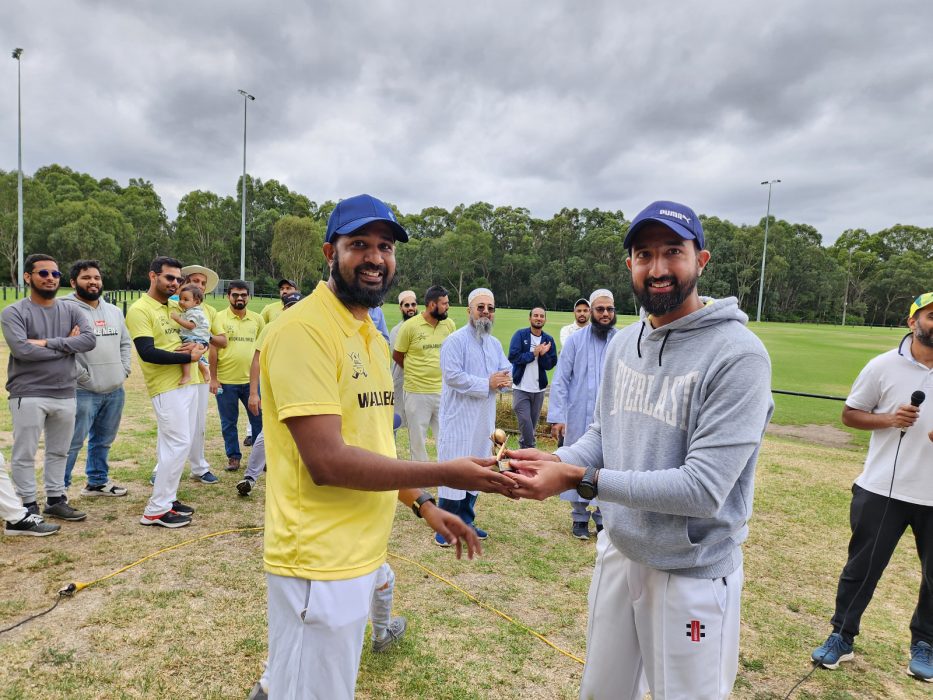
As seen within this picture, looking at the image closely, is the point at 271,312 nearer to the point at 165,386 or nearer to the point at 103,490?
the point at 165,386

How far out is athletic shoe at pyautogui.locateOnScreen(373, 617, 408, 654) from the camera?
132 inches

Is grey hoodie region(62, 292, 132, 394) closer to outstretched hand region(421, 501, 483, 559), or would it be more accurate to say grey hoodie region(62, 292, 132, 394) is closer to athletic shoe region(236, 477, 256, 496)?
athletic shoe region(236, 477, 256, 496)

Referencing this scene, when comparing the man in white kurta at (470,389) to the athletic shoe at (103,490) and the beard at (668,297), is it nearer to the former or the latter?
the beard at (668,297)

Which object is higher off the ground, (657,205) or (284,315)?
(657,205)

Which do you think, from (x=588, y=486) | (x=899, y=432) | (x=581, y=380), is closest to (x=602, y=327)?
(x=581, y=380)

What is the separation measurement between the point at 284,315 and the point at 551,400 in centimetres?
457

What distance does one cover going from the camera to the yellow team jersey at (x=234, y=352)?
23.4 feet

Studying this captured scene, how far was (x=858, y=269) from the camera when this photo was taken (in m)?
75.5

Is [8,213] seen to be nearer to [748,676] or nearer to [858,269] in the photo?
[748,676]

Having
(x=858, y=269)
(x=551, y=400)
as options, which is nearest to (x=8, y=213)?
(x=551, y=400)

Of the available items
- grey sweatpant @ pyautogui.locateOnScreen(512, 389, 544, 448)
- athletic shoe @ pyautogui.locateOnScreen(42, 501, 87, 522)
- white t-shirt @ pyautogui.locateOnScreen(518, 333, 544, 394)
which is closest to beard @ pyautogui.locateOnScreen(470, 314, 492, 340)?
white t-shirt @ pyautogui.locateOnScreen(518, 333, 544, 394)

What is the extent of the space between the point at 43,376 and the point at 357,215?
4758 millimetres

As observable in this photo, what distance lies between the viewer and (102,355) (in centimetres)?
566

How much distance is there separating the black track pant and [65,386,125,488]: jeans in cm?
717
